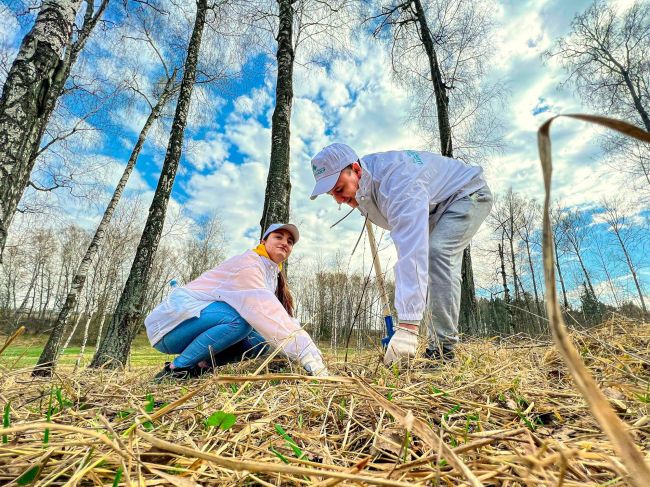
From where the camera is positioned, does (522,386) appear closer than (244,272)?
Yes

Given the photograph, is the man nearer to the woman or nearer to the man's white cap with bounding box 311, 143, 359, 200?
the man's white cap with bounding box 311, 143, 359, 200

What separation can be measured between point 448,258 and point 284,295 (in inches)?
64.5

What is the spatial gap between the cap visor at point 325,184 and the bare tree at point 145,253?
121 inches

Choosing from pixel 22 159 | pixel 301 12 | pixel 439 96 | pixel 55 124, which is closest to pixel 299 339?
pixel 22 159

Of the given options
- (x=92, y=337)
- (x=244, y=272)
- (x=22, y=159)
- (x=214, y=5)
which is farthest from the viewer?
(x=92, y=337)

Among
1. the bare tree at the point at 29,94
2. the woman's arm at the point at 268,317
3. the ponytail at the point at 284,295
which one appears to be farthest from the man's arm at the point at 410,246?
the bare tree at the point at 29,94

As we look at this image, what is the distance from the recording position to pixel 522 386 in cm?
129

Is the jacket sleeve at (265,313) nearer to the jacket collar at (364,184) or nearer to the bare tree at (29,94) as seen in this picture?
the jacket collar at (364,184)

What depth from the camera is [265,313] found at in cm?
237

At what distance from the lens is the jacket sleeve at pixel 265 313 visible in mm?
2125

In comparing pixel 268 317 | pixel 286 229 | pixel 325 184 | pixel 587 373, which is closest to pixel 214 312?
pixel 268 317

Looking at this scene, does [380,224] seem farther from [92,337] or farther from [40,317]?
[40,317]

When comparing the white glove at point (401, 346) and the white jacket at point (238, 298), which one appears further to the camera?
the white jacket at point (238, 298)

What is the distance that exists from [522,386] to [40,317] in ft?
150
